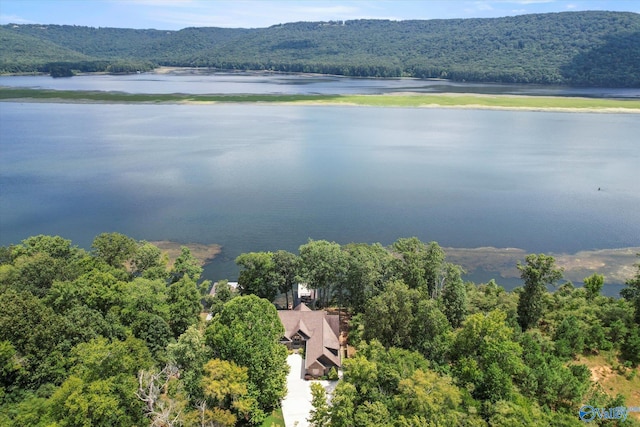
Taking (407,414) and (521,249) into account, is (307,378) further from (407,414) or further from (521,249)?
(521,249)

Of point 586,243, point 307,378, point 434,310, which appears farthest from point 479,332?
point 586,243

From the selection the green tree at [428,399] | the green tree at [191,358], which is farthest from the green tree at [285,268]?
the green tree at [428,399]

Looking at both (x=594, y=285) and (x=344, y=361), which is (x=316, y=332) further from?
(x=594, y=285)

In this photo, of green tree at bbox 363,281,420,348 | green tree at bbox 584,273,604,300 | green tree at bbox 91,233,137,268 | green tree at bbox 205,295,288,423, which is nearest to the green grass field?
green tree at bbox 205,295,288,423

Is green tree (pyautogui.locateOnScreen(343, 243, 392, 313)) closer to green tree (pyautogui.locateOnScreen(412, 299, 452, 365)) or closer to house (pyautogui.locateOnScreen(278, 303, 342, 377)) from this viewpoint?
house (pyautogui.locateOnScreen(278, 303, 342, 377))

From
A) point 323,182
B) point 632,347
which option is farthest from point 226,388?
point 323,182

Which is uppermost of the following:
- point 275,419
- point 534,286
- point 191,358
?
point 534,286
